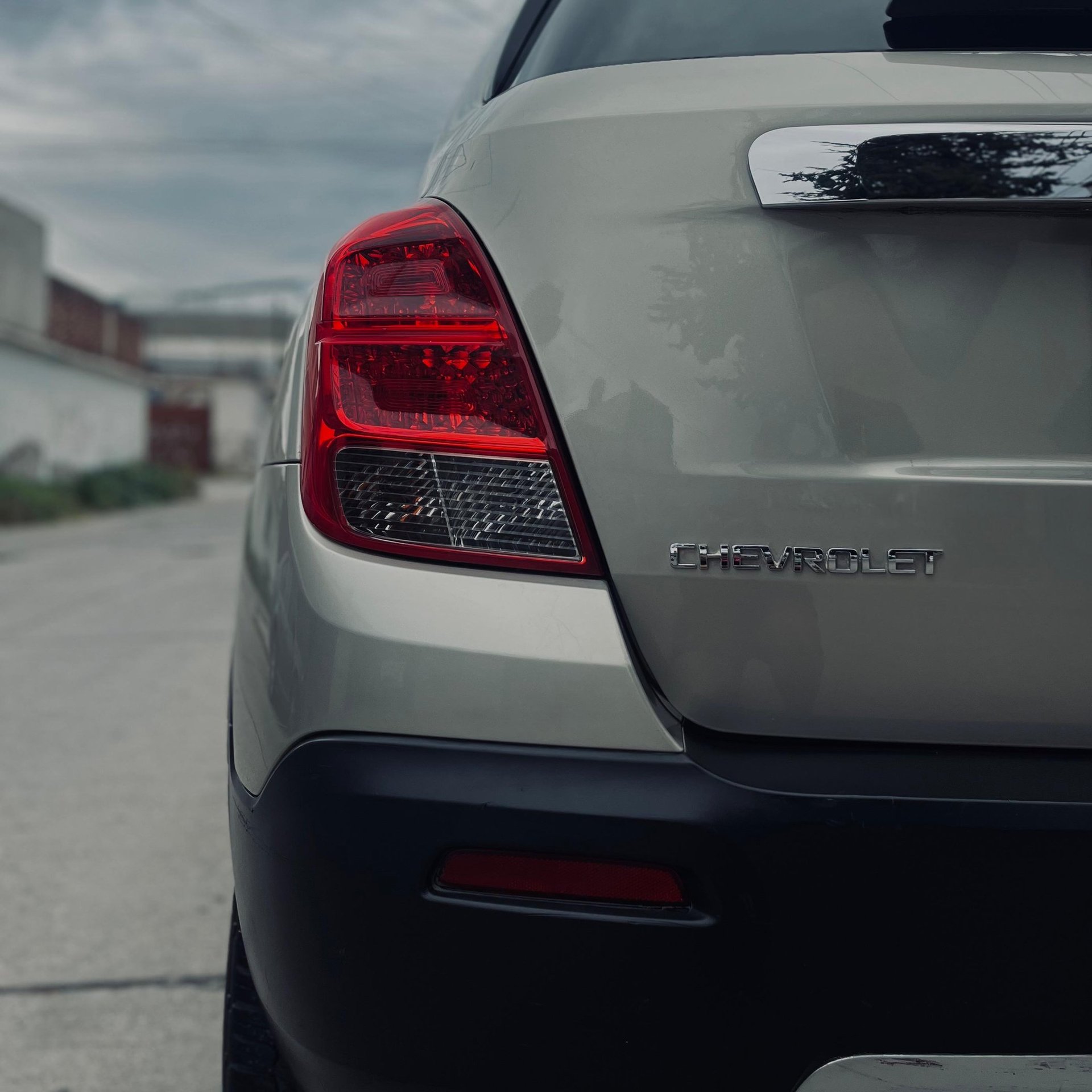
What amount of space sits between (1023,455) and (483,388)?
21.3 inches

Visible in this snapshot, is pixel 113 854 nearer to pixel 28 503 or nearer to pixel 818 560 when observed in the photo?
pixel 818 560

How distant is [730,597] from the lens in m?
1.16

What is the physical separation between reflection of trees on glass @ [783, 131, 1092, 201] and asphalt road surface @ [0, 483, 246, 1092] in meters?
1.81

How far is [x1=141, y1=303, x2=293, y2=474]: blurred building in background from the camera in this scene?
3872 centimetres

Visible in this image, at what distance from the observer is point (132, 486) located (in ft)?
85.0

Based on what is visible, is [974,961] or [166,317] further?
[166,317]

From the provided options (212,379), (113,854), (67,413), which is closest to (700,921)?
(113,854)

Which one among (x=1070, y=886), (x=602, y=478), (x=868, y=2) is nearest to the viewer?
(x=1070, y=886)

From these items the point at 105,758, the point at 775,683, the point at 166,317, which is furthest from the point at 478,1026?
the point at 166,317

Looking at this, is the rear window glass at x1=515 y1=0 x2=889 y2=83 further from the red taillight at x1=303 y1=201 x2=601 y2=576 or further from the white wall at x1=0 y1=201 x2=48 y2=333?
the white wall at x1=0 y1=201 x2=48 y2=333

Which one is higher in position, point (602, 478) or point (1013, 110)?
point (1013, 110)

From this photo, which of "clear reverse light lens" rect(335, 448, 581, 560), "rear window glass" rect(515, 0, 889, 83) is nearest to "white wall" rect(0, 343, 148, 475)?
"rear window glass" rect(515, 0, 889, 83)

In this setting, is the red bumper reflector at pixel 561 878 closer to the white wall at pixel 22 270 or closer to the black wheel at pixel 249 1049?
the black wheel at pixel 249 1049

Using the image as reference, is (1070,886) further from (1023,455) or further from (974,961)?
(1023,455)
